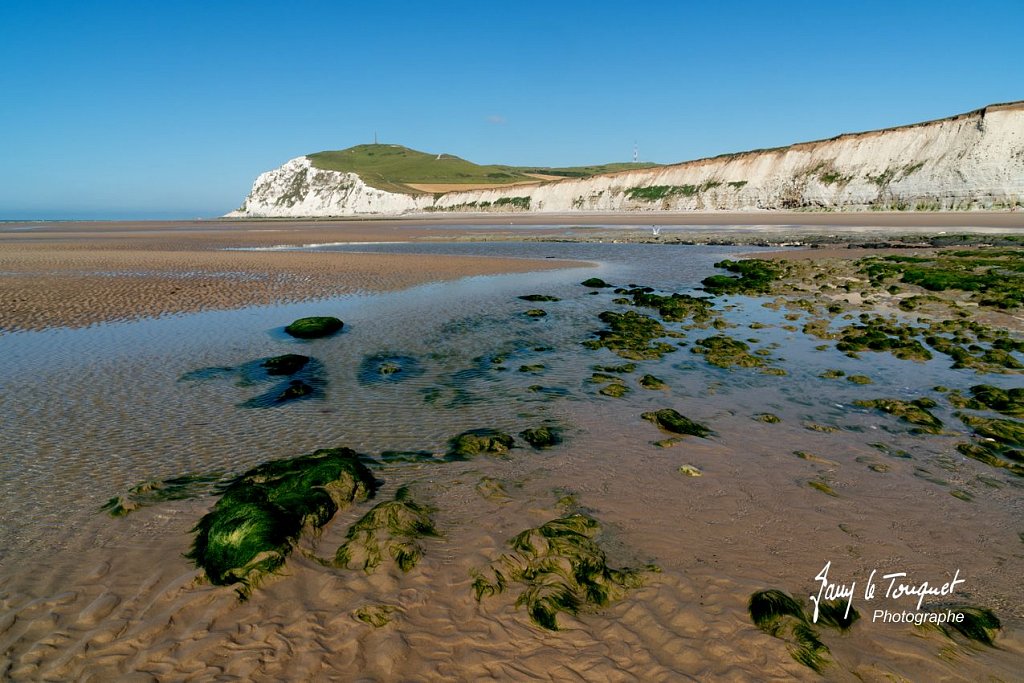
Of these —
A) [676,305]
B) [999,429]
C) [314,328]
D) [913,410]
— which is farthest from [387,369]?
[999,429]

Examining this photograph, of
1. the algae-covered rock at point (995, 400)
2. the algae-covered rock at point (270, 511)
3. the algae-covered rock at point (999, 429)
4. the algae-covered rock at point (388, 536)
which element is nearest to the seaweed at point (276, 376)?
the algae-covered rock at point (270, 511)

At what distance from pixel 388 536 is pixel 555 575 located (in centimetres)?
178

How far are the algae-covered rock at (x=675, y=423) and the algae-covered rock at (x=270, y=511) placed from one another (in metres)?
4.60

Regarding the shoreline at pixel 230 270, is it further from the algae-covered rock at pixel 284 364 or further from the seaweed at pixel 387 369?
the seaweed at pixel 387 369

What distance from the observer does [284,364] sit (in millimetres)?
11633

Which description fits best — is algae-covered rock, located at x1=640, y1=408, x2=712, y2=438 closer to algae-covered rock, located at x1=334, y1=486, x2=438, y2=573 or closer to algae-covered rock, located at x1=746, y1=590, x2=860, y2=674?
algae-covered rock, located at x1=746, y1=590, x2=860, y2=674

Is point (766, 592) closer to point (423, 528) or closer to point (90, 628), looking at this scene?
point (423, 528)

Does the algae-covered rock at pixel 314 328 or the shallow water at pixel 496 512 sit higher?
the algae-covered rock at pixel 314 328

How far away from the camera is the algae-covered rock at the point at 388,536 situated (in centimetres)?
524

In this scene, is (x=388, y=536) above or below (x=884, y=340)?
below

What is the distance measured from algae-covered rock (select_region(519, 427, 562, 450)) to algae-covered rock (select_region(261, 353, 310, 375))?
19.6ft

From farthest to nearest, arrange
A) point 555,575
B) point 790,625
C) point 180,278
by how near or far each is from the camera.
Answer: point 180,278, point 555,575, point 790,625

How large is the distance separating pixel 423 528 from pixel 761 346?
10629 millimetres

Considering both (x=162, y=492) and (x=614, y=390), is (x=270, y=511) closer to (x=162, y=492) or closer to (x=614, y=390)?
(x=162, y=492)
